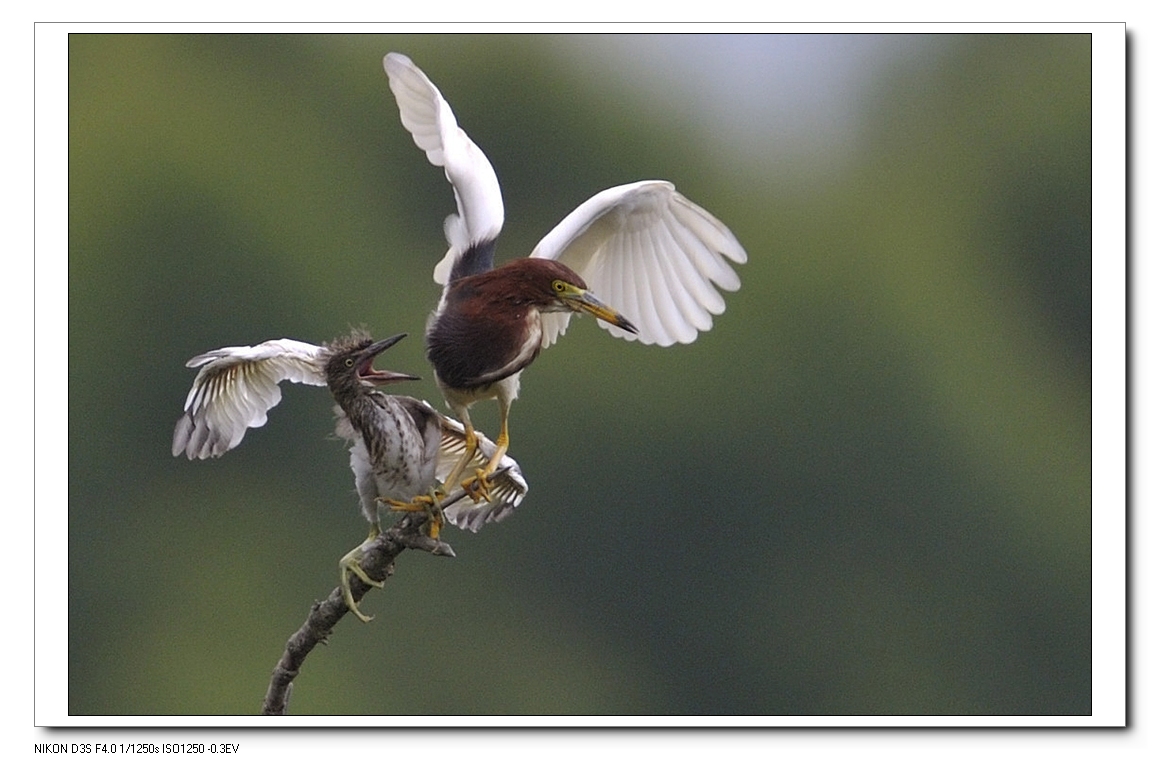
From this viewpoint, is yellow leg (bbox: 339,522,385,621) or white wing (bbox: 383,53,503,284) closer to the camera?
yellow leg (bbox: 339,522,385,621)

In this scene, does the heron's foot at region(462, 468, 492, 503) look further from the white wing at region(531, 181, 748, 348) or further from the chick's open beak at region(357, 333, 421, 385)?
the white wing at region(531, 181, 748, 348)

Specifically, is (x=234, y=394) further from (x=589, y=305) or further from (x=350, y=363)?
(x=589, y=305)

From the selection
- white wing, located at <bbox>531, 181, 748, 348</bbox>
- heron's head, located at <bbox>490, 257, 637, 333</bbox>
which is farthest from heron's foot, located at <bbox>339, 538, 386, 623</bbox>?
white wing, located at <bbox>531, 181, 748, 348</bbox>

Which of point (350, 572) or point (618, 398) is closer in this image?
point (350, 572)

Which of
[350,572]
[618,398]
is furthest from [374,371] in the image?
[618,398]

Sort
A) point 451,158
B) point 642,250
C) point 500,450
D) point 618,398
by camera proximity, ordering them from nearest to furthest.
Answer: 1. point 500,450
2. point 451,158
3. point 642,250
4. point 618,398
